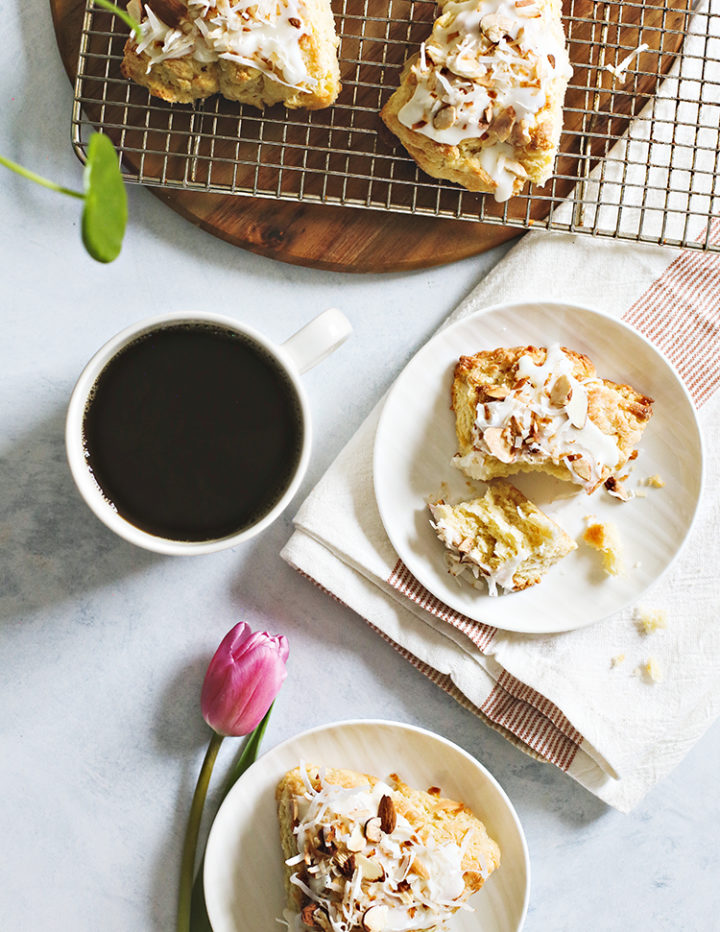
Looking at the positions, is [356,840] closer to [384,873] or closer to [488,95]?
[384,873]

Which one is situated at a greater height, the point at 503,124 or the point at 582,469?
the point at 503,124

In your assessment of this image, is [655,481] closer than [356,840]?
No

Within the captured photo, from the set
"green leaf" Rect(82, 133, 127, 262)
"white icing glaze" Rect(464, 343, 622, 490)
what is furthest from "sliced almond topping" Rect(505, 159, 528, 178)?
"green leaf" Rect(82, 133, 127, 262)

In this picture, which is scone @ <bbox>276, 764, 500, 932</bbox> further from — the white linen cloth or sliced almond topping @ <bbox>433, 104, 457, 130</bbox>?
sliced almond topping @ <bbox>433, 104, 457, 130</bbox>

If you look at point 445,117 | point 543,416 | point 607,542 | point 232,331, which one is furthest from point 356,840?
point 445,117

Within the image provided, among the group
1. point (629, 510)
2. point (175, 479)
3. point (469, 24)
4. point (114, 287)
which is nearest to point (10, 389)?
point (114, 287)

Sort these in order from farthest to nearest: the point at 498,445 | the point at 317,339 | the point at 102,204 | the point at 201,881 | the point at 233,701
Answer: the point at 201,881 → the point at 233,701 → the point at 498,445 → the point at 317,339 → the point at 102,204

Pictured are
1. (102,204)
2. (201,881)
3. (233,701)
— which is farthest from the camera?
(201,881)
